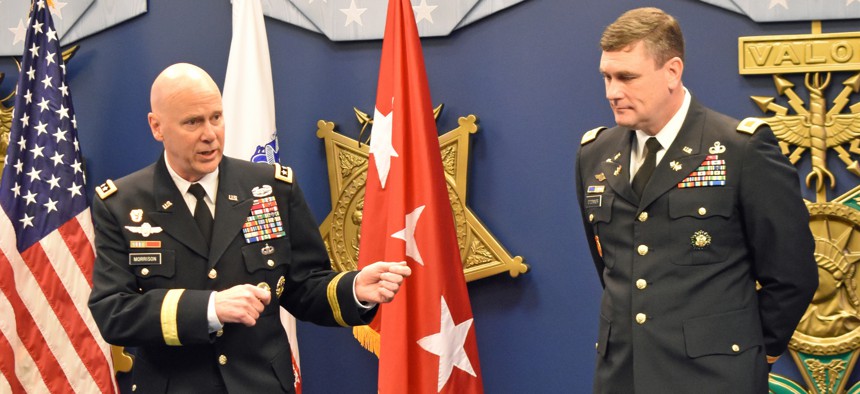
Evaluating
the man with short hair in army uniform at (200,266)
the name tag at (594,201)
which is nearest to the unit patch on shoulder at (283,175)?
the man with short hair in army uniform at (200,266)

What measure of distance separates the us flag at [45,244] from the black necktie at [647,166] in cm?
227

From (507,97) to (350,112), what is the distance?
0.62 meters

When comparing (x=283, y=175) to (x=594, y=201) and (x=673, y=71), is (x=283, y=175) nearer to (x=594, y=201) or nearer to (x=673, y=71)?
(x=594, y=201)

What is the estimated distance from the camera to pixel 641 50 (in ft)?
7.53

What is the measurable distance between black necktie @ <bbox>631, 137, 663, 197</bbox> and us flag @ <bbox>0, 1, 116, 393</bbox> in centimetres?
227

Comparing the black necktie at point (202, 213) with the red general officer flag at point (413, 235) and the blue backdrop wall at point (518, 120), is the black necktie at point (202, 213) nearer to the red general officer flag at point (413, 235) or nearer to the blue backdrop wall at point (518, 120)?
the red general officer flag at point (413, 235)

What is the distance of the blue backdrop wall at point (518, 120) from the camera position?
363cm

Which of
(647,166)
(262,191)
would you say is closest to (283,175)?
(262,191)

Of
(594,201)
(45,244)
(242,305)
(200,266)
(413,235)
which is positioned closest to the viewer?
(242,305)

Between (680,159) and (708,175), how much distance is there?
2.9 inches

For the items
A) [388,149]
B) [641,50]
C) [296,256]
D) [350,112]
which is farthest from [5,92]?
[641,50]

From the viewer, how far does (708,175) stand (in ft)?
7.56

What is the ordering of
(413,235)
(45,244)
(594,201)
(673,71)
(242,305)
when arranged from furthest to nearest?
(45,244), (413,235), (594,201), (673,71), (242,305)

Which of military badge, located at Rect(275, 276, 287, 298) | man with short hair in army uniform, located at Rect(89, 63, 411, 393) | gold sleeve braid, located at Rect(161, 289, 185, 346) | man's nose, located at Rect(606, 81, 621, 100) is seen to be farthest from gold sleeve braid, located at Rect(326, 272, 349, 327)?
man's nose, located at Rect(606, 81, 621, 100)
